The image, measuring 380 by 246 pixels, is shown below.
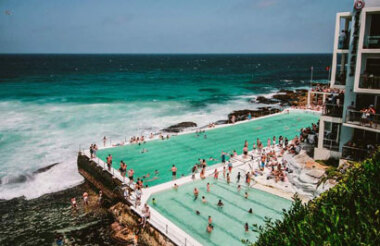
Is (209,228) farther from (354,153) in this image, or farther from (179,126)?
(179,126)

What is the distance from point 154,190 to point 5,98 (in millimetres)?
57258

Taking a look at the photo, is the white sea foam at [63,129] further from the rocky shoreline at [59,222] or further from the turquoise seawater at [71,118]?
the rocky shoreline at [59,222]

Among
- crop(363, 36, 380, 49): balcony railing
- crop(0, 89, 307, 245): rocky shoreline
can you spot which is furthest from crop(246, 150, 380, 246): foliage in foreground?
crop(0, 89, 307, 245): rocky shoreline

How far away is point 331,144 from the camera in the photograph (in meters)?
20.1

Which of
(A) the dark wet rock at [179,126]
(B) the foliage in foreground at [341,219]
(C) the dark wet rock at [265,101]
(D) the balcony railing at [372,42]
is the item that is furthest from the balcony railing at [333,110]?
(C) the dark wet rock at [265,101]

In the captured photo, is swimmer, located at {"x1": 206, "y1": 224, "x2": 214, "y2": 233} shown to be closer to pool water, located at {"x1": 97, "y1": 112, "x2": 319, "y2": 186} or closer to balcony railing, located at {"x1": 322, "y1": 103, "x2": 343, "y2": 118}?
pool water, located at {"x1": 97, "y1": 112, "x2": 319, "y2": 186}

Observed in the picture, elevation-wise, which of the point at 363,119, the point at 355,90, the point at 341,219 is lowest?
the point at 341,219

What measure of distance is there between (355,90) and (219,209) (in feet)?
34.7

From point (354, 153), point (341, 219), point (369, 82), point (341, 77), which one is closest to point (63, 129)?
point (341, 77)

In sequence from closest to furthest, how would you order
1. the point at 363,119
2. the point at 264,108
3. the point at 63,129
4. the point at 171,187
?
the point at 363,119, the point at 171,187, the point at 63,129, the point at 264,108

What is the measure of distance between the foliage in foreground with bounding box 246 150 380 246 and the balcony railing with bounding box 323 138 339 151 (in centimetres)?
930

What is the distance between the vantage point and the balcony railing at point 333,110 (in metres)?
19.9

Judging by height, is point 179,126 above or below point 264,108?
below

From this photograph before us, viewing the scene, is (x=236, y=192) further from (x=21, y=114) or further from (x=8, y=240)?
(x=21, y=114)
